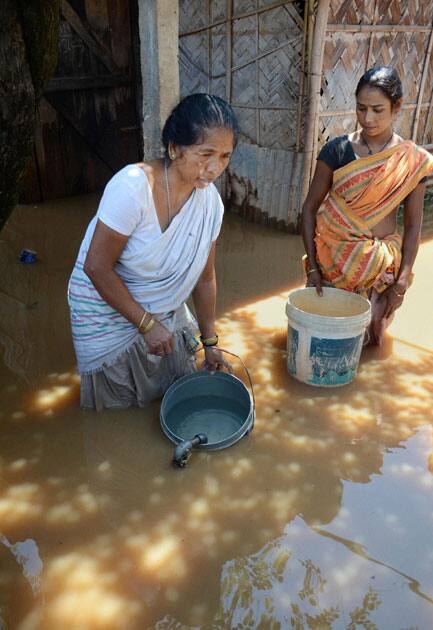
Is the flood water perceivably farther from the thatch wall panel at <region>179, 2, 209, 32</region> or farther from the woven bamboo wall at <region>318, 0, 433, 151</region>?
the thatch wall panel at <region>179, 2, 209, 32</region>

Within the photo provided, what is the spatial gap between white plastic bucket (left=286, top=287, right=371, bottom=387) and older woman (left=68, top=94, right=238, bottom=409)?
0.53m

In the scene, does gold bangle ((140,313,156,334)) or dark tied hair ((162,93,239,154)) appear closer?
dark tied hair ((162,93,239,154))

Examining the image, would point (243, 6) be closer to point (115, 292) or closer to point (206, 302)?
point (206, 302)

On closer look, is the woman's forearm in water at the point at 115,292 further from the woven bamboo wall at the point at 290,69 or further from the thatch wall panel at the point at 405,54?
the thatch wall panel at the point at 405,54

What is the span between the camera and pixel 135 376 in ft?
9.28

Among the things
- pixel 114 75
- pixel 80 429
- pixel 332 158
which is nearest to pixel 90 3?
pixel 114 75

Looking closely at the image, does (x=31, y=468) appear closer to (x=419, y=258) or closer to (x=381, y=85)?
(x=381, y=85)

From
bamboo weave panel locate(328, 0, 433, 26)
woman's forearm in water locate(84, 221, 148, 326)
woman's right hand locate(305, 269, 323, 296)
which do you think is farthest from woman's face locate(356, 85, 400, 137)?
bamboo weave panel locate(328, 0, 433, 26)

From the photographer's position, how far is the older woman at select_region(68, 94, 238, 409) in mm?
2230

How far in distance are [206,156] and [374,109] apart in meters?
1.20

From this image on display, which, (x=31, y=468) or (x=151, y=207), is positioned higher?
(x=151, y=207)

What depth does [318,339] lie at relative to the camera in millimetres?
2951

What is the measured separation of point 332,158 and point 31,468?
240 centimetres

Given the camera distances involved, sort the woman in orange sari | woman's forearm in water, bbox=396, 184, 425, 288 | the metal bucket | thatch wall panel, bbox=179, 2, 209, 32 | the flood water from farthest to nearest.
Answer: thatch wall panel, bbox=179, 2, 209, 32
woman's forearm in water, bbox=396, 184, 425, 288
the woman in orange sari
the metal bucket
the flood water
